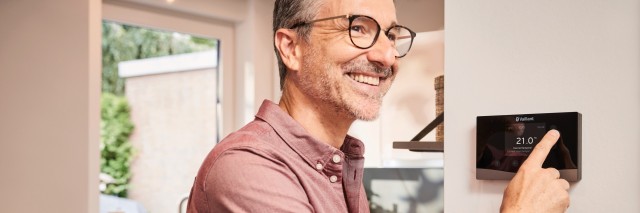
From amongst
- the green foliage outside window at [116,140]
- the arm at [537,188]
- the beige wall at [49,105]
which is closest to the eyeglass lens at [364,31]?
the arm at [537,188]

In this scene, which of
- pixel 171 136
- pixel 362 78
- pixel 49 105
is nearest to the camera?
pixel 362 78

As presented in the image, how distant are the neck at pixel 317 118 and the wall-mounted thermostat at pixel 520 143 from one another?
31 cm

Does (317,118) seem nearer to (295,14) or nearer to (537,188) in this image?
(295,14)

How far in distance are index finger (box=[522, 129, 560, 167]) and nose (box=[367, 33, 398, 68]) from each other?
28cm

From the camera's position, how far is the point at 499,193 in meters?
1.18

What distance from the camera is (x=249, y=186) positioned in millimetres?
809

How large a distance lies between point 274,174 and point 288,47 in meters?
0.21

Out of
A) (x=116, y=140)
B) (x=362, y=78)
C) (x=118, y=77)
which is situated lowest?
(x=116, y=140)

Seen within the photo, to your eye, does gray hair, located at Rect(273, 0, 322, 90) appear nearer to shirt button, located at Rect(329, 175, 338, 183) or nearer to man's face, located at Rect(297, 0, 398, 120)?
man's face, located at Rect(297, 0, 398, 120)

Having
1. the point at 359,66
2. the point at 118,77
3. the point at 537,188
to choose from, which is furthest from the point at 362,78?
the point at 118,77

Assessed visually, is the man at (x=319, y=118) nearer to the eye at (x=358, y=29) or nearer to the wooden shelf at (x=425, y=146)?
the eye at (x=358, y=29)

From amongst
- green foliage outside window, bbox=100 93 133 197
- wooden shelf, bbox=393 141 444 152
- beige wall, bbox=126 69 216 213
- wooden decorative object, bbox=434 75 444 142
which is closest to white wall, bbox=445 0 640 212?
wooden decorative object, bbox=434 75 444 142

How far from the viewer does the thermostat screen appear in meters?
1.10

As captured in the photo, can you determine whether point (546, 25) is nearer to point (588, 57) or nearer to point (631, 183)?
point (588, 57)
